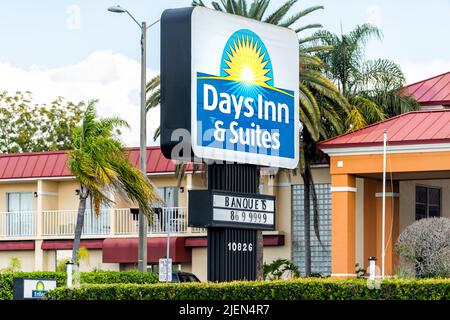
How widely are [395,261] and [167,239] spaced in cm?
1014

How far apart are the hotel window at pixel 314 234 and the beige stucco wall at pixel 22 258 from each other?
11800 mm

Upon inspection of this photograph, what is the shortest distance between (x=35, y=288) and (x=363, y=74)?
20827 millimetres

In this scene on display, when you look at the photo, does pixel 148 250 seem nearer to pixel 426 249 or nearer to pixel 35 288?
pixel 426 249

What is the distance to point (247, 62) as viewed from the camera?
2698 centimetres

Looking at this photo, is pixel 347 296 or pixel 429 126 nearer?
pixel 347 296

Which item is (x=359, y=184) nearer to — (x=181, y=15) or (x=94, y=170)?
(x=94, y=170)

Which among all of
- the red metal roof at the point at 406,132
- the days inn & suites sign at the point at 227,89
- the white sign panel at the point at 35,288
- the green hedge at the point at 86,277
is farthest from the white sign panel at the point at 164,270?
the days inn & suites sign at the point at 227,89

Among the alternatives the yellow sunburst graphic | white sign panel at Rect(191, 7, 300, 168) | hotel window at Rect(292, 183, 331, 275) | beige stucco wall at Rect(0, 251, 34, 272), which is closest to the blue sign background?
white sign panel at Rect(191, 7, 300, 168)

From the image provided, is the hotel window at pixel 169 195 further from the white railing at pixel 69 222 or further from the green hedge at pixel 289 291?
the green hedge at pixel 289 291

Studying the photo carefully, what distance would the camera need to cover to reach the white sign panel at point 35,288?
30.7 m

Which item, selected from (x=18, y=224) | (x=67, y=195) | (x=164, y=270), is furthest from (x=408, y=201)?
(x=18, y=224)
